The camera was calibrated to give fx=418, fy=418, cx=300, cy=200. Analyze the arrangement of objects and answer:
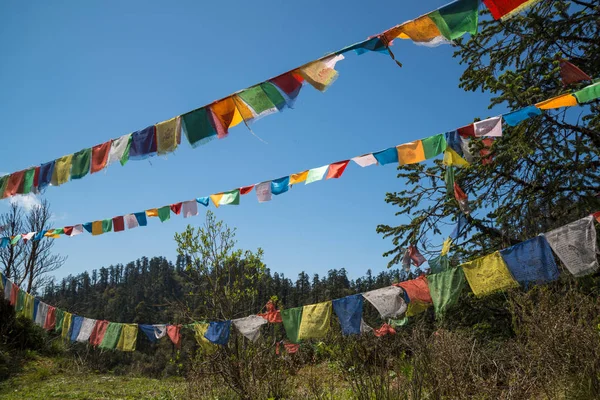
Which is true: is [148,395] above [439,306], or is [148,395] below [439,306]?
below

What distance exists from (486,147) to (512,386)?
16.1 ft

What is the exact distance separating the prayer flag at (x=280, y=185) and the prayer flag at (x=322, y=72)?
117 inches

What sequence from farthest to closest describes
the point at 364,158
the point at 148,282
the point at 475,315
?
1. the point at 148,282
2. the point at 475,315
3. the point at 364,158

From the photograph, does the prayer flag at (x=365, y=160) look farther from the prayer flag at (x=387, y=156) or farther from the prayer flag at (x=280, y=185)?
the prayer flag at (x=280, y=185)

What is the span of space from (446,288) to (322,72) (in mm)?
4120

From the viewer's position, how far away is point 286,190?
8.38 meters

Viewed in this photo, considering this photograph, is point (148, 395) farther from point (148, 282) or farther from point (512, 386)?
point (148, 282)

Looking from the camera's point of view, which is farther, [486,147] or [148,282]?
[148,282]

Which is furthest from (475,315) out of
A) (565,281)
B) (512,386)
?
A: (512,386)

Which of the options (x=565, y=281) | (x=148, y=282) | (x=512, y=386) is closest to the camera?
(x=512, y=386)

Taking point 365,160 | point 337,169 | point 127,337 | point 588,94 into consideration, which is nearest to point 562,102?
point 588,94

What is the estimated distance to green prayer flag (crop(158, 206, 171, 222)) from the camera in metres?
9.73

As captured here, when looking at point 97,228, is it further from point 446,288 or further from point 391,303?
point 446,288

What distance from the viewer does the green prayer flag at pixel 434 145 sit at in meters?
7.07
